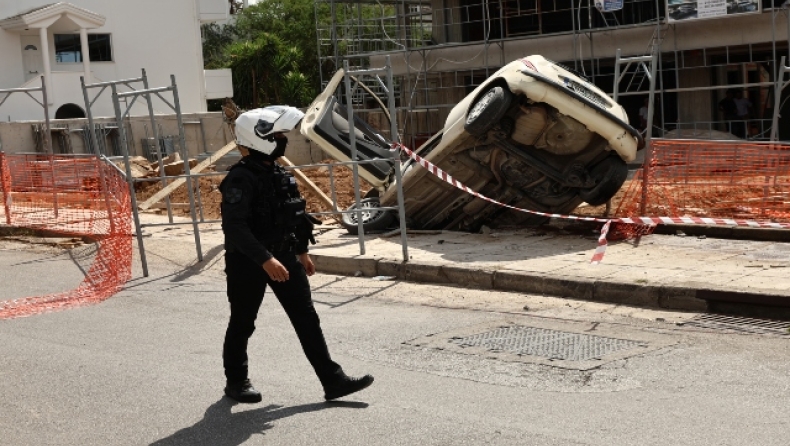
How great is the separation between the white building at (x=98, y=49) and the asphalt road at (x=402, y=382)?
1400 inches

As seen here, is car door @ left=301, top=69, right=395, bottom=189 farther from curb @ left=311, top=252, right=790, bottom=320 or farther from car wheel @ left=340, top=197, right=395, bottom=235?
curb @ left=311, top=252, right=790, bottom=320

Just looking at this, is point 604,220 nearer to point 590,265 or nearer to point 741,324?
point 590,265

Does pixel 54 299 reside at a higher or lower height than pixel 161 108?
lower

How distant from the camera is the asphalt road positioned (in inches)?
237

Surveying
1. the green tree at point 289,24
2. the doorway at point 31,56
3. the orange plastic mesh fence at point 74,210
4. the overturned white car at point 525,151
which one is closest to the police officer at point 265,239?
the orange plastic mesh fence at point 74,210

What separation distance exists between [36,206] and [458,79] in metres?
15.8

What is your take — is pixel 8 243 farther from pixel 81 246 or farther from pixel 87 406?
pixel 87 406

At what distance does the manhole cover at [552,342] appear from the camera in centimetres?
768

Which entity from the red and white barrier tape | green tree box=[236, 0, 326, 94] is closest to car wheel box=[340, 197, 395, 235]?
the red and white barrier tape

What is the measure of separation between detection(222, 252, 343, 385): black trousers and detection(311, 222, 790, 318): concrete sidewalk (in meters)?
3.77

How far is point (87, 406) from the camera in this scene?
693 cm

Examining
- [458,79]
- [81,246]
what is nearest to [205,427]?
[81,246]

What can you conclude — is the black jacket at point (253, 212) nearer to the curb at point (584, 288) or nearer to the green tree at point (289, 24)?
the curb at point (584, 288)

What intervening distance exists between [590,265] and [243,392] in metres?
5.06
